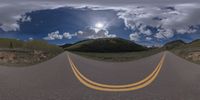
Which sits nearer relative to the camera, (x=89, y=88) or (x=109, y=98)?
(x=109, y=98)

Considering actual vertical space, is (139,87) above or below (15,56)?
above

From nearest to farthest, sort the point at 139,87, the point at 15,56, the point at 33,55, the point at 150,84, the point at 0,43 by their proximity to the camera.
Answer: the point at 139,87 < the point at 150,84 < the point at 15,56 < the point at 33,55 < the point at 0,43

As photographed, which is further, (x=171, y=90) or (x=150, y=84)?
(x=150, y=84)

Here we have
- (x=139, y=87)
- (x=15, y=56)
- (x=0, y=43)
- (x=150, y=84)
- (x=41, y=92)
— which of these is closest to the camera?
(x=41, y=92)

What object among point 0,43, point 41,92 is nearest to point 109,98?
point 41,92

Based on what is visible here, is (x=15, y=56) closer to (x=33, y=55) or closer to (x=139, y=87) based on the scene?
(x=33, y=55)

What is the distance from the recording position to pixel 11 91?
1125 cm

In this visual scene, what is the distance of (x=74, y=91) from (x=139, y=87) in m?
2.36

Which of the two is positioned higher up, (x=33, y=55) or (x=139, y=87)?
(x=139, y=87)

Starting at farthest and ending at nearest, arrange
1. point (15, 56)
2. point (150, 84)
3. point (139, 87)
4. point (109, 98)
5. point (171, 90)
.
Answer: point (15, 56)
point (150, 84)
point (139, 87)
point (171, 90)
point (109, 98)

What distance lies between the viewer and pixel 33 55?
100 ft

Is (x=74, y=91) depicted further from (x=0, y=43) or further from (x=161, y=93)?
(x=0, y=43)

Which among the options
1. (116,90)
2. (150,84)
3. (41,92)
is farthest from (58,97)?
(150,84)

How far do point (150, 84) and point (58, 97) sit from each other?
Result: 459 centimetres
